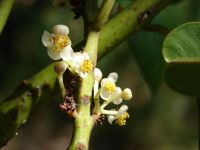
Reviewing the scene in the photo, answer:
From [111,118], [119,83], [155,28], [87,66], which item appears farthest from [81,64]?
[119,83]

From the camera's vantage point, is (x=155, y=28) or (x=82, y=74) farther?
(x=155, y=28)

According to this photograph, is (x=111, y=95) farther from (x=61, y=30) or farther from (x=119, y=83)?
(x=119, y=83)

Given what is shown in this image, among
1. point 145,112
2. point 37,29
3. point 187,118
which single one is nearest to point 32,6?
point 37,29

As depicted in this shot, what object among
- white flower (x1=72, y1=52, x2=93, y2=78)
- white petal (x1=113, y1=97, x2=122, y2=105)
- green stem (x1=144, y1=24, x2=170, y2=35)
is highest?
white flower (x1=72, y1=52, x2=93, y2=78)

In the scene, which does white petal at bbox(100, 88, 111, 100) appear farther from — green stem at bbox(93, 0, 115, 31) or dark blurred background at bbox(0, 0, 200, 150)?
dark blurred background at bbox(0, 0, 200, 150)

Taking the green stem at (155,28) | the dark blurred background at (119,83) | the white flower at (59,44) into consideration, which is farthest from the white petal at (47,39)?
the dark blurred background at (119,83)

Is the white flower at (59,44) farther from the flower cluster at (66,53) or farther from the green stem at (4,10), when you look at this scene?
the green stem at (4,10)

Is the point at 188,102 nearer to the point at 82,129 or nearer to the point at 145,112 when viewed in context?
the point at 145,112

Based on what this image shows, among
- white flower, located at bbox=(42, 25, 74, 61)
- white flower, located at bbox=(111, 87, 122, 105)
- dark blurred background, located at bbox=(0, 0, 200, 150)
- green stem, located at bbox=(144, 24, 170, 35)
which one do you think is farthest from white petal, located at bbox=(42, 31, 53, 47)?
dark blurred background, located at bbox=(0, 0, 200, 150)
